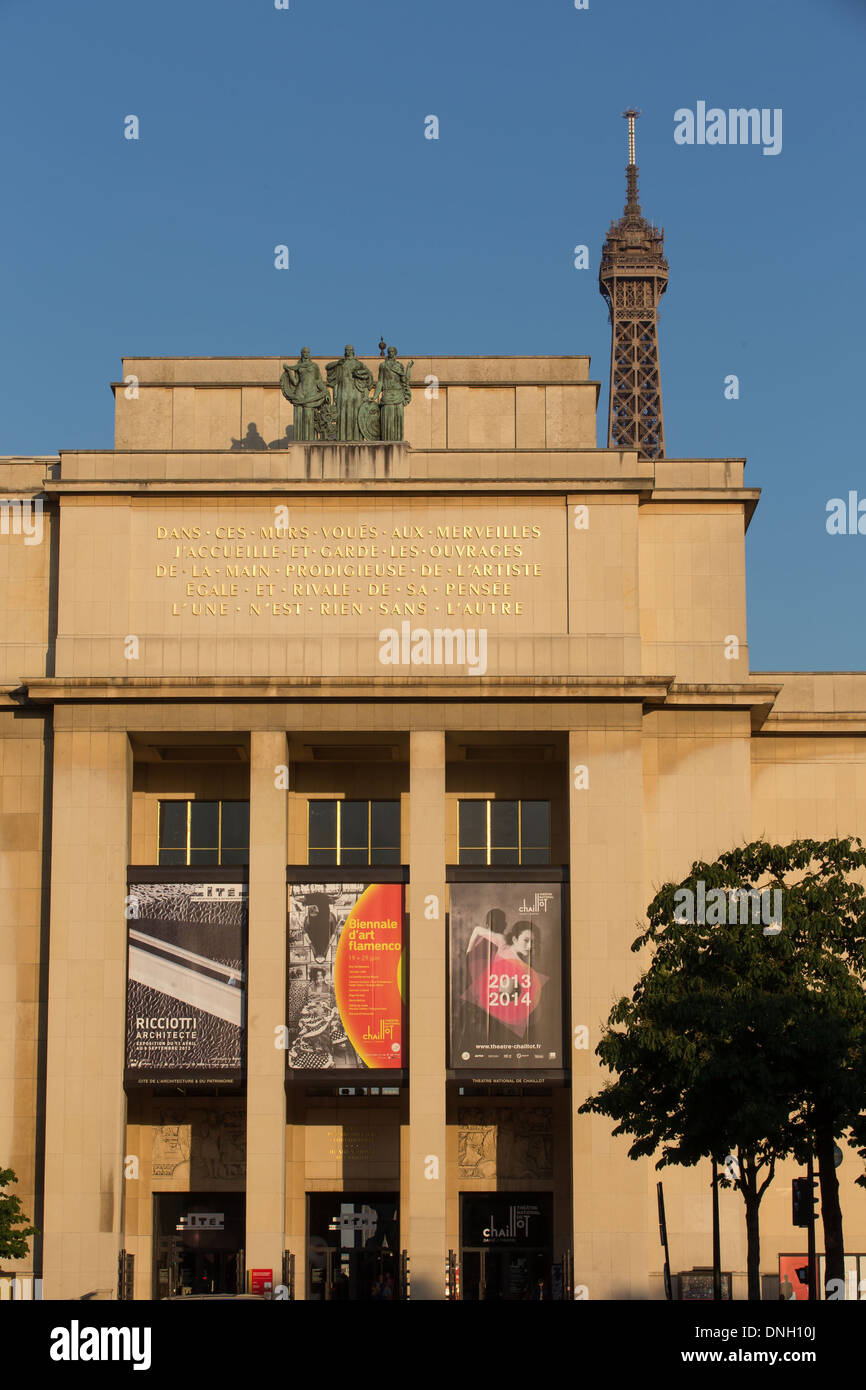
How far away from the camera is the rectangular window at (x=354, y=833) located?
53.8 m

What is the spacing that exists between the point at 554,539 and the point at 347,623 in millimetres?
6457

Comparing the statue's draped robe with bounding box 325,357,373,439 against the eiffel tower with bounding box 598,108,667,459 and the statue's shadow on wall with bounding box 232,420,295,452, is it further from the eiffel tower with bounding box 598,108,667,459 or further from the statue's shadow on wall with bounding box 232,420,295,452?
the eiffel tower with bounding box 598,108,667,459

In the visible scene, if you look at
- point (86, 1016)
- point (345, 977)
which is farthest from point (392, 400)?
point (86, 1016)

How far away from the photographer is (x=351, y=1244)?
172 feet

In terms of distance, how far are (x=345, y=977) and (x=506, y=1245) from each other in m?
9.52

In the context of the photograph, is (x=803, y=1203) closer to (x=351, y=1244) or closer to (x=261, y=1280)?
(x=261, y=1280)

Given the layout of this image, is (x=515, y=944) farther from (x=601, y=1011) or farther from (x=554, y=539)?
(x=554, y=539)

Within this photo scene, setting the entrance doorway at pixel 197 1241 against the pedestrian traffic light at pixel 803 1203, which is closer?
the pedestrian traffic light at pixel 803 1203

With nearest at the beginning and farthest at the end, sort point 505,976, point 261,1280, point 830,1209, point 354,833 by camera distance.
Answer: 1. point 830,1209
2. point 261,1280
3. point 505,976
4. point 354,833

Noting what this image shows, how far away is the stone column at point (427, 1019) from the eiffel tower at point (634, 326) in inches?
2795

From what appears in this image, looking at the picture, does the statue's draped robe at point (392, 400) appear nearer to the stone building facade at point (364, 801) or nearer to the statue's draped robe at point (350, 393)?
the statue's draped robe at point (350, 393)

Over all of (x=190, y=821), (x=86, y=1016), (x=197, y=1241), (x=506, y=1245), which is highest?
(x=190, y=821)

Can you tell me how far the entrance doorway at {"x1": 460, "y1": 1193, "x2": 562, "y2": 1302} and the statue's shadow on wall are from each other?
22939 millimetres

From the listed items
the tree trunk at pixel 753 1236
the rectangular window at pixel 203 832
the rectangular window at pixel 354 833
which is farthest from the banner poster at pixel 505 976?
the tree trunk at pixel 753 1236
